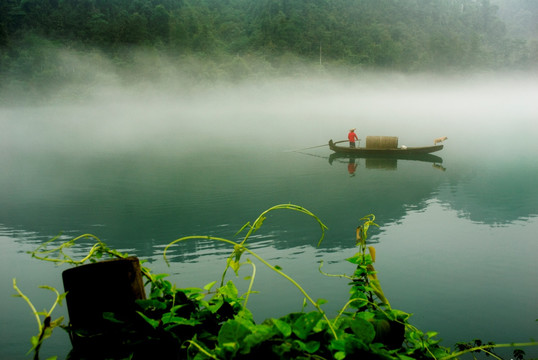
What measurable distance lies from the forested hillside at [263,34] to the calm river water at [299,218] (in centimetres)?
6735

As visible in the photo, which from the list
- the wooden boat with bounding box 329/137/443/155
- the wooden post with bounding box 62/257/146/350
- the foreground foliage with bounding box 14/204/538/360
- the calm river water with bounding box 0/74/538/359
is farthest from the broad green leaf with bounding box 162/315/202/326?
the wooden boat with bounding box 329/137/443/155

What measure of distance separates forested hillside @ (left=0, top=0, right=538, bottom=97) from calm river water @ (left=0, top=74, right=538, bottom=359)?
221ft

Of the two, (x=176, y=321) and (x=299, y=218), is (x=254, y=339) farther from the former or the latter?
(x=299, y=218)

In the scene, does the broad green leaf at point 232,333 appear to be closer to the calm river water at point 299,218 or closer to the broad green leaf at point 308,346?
the broad green leaf at point 308,346

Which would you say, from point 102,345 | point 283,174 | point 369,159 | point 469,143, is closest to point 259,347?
point 102,345

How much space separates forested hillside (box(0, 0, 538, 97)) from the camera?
97.0 metres

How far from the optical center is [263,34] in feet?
357

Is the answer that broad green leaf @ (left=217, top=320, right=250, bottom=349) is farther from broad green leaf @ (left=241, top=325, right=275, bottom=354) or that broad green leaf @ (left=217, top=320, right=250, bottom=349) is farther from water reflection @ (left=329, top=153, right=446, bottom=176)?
water reflection @ (left=329, top=153, right=446, bottom=176)

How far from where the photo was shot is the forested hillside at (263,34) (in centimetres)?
9700

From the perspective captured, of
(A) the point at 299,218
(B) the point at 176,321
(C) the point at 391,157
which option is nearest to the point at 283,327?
(B) the point at 176,321

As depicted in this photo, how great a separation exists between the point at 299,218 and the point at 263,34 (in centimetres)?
10346

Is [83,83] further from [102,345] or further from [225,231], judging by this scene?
[102,345]

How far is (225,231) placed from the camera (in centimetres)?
1341

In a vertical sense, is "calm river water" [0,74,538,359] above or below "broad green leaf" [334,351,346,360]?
below
